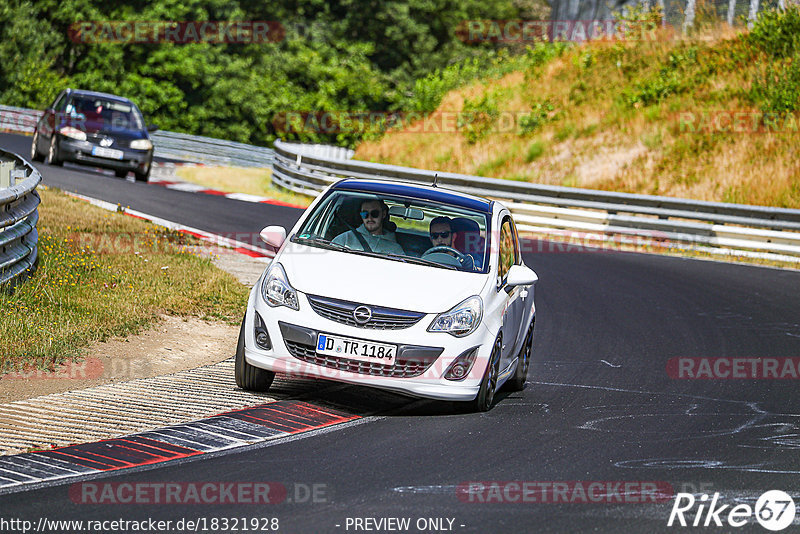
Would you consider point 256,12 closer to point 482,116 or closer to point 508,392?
point 482,116

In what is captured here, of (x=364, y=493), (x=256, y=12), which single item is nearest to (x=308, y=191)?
(x=364, y=493)

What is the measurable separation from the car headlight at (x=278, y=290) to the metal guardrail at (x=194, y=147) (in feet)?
109

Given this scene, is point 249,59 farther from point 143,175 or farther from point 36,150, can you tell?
point 36,150

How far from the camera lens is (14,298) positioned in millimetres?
9867

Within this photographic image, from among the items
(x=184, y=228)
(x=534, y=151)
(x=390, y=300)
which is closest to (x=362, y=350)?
(x=390, y=300)

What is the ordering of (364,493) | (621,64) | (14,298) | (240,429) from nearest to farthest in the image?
(364,493)
(240,429)
(14,298)
(621,64)

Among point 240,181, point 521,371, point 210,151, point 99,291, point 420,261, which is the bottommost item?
point 210,151

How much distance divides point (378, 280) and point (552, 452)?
1.65 m

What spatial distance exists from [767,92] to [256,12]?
37414 millimetres

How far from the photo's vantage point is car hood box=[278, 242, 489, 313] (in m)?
7.61

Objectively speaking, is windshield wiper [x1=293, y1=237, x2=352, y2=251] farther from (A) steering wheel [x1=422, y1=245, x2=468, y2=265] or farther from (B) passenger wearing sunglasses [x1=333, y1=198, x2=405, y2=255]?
(A) steering wheel [x1=422, y1=245, x2=468, y2=265]

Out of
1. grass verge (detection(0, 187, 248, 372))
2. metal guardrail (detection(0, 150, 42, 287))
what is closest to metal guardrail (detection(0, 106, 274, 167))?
grass verge (detection(0, 187, 248, 372))

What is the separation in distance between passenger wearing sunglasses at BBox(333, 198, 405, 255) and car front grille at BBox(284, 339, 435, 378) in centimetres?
116

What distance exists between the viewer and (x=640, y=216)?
2364 cm
